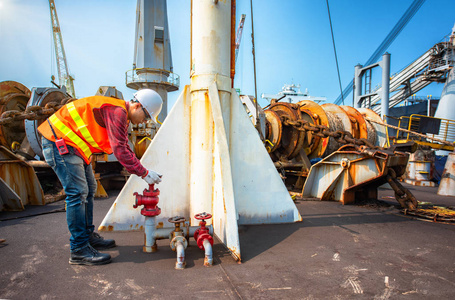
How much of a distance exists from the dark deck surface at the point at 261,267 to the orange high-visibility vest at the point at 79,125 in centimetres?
101

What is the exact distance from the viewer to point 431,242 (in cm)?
303

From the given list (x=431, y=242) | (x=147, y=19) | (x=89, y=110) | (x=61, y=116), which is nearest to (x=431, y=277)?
(x=431, y=242)

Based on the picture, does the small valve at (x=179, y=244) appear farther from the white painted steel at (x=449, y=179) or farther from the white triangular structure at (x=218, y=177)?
the white painted steel at (x=449, y=179)

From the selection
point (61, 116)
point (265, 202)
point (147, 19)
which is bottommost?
point (265, 202)

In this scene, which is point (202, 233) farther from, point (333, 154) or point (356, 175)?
point (333, 154)

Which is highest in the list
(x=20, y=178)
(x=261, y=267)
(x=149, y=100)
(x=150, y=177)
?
(x=149, y=100)

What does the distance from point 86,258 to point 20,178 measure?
3.32m

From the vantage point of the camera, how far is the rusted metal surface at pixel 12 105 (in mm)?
5824

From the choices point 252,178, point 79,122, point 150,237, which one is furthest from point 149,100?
point 252,178

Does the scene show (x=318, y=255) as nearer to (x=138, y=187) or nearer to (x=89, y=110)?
(x=138, y=187)

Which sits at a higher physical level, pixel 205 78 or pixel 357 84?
pixel 357 84

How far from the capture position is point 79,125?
2398 mm

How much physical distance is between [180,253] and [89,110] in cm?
140

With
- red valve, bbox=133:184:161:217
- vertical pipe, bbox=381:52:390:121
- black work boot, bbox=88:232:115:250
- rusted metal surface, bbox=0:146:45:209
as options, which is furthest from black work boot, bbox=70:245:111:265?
vertical pipe, bbox=381:52:390:121
